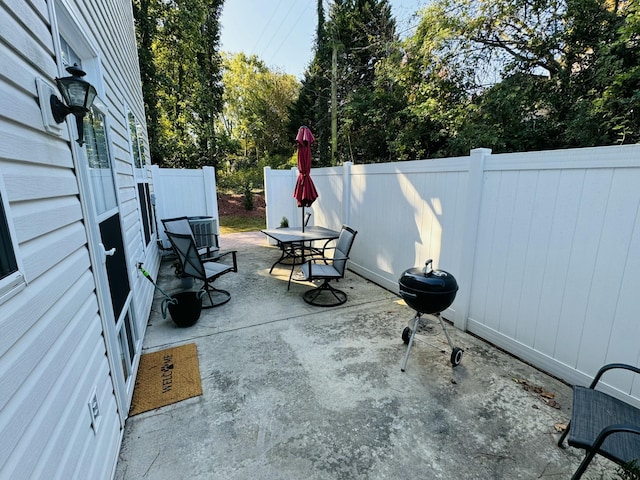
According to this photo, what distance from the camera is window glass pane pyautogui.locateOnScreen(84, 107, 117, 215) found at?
2.16m

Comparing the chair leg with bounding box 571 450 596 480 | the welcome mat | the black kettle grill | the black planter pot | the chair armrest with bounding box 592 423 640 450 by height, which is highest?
the black kettle grill

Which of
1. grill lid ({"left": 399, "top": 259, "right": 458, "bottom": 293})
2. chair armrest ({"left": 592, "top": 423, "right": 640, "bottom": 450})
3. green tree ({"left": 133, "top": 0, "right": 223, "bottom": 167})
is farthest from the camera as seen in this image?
green tree ({"left": 133, "top": 0, "right": 223, "bottom": 167})

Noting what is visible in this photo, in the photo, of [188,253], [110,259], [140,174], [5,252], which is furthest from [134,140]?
[5,252]

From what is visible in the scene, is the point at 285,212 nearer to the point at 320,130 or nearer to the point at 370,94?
the point at 370,94

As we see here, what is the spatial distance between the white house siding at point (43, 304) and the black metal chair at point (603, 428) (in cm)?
223

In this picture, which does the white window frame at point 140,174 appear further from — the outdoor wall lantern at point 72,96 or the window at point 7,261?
the window at point 7,261

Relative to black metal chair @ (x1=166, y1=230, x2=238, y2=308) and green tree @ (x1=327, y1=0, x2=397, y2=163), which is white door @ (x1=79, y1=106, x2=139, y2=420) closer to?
black metal chair @ (x1=166, y1=230, x2=238, y2=308)

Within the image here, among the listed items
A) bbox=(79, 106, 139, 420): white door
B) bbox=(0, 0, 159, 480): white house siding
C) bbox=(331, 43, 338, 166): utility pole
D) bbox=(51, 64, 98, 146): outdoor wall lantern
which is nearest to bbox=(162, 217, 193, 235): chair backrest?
bbox=(79, 106, 139, 420): white door

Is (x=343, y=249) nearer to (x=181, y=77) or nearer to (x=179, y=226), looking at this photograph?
(x=179, y=226)

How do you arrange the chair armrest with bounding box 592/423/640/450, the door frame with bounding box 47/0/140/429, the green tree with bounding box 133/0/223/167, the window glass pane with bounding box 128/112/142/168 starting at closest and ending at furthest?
the chair armrest with bounding box 592/423/640/450 < the door frame with bounding box 47/0/140/429 < the window glass pane with bounding box 128/112/142/168 < the green tree with bounding box 133/0/223/167

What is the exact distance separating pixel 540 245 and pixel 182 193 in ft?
21.7

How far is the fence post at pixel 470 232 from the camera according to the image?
307 centimetres

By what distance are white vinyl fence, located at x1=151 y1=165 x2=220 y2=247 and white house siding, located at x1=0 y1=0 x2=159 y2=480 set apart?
16.3ft

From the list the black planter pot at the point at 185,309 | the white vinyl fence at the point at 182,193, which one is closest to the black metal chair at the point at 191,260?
the black planter pot at the point at 185,309
